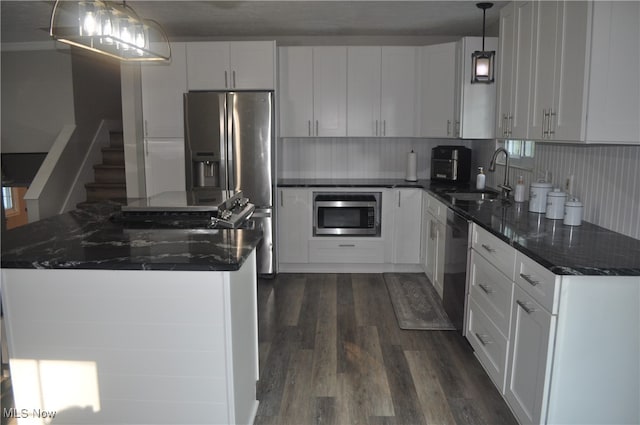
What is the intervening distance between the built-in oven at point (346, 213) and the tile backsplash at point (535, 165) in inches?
23.7

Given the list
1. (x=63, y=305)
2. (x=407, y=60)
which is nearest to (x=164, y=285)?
(x=63, y=305)

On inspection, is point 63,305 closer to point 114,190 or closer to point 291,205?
point 291,205

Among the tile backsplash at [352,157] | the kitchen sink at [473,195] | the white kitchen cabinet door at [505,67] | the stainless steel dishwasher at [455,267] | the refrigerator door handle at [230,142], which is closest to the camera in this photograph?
the stainless steel dishwasher at [455,267]

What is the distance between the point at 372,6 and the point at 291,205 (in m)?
1.94

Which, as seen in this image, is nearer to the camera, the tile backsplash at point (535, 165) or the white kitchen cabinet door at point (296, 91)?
the tile backsplash at point (535, 165)

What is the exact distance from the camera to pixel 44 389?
199 cm

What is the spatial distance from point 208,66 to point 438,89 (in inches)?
86.1

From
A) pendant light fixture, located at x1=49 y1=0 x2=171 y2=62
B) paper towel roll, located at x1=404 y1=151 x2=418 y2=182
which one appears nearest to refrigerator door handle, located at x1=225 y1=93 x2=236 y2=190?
pendant light fixture, located at x1=49 y1=0 x2=171 y2=62

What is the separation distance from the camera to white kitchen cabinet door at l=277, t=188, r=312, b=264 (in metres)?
4.76

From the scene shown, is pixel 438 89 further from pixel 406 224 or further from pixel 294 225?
pixel 294 225

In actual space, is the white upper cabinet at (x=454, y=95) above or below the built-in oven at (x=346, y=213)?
above

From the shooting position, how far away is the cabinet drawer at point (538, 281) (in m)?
1.92

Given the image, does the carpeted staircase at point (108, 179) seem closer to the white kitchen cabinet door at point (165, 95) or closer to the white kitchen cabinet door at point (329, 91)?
the white kitchen cabinet door at point (165, 95)

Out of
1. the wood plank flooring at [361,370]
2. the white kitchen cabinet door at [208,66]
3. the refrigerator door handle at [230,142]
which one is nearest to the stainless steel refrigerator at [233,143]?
the refrigerator door handle at [230,142]
